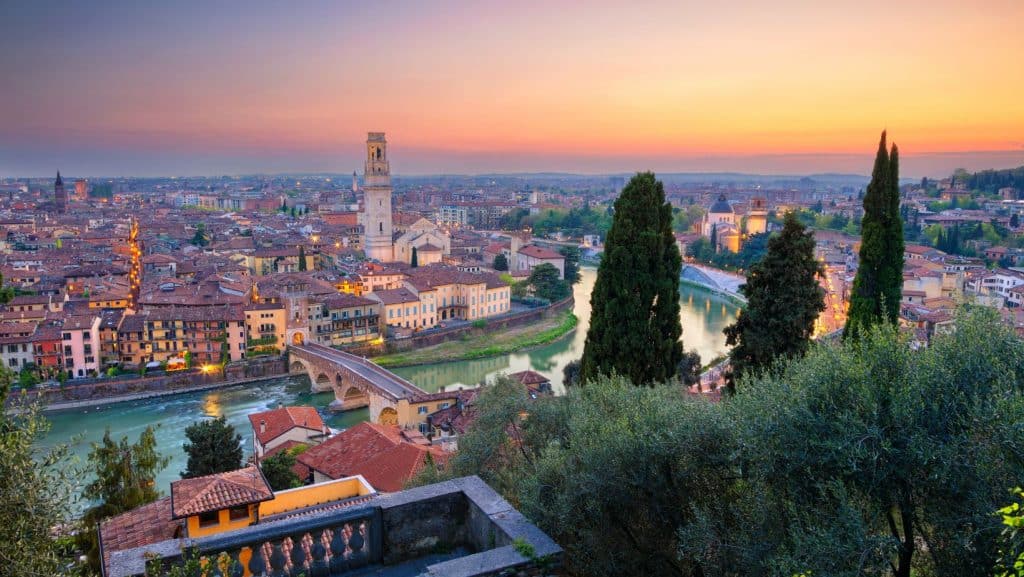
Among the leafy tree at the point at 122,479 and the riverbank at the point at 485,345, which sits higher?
the leafy tree at the point at 122,479

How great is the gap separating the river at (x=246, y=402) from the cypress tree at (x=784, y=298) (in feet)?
41.7

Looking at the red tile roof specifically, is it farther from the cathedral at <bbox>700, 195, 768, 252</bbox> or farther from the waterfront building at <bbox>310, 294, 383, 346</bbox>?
the cathedral at <bbox>700, 195, 768, 252</bbox>

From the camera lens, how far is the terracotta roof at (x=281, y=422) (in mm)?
15000

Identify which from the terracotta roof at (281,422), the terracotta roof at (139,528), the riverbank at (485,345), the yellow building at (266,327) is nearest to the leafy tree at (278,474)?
the terracotta roof at (139,528)

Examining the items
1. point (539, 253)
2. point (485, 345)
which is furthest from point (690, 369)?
point (539, 253)

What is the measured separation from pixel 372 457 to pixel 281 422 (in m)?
4.46

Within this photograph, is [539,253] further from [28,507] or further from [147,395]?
[28,507]

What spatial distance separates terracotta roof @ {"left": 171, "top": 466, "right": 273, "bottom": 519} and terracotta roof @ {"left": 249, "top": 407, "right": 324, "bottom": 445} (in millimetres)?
8481

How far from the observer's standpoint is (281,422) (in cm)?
1542

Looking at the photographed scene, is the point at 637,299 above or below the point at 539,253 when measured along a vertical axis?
above

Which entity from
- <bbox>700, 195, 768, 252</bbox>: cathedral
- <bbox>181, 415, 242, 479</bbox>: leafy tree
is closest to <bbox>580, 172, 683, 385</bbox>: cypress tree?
<bbox>181, 415, 242, 479</bbox>: leafy tree

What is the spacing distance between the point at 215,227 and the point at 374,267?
40.4 meters

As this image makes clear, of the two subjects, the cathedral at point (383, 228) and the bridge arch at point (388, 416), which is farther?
the cathedral at point (383, 228)

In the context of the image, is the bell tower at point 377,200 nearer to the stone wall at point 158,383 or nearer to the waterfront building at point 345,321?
the waterfront building at point 345,321
